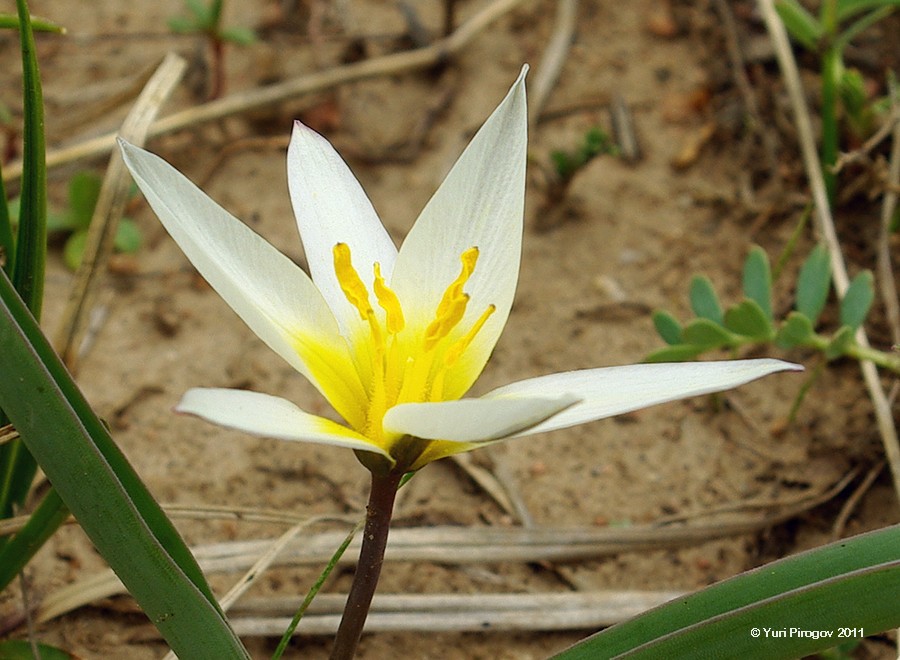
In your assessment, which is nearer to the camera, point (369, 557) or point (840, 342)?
point (369, 557)

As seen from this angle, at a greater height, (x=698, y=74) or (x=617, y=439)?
(x=698, y=74)

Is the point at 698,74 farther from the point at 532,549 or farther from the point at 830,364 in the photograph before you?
the point at 532,549

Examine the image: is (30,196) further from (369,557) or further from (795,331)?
(795,331)

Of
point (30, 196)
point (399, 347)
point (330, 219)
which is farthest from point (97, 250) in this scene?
point (399, 347)

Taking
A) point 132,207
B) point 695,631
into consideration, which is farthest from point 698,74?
point 695,631

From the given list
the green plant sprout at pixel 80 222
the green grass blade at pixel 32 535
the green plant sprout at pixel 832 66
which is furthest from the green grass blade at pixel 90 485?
the green plant sprout at pixel 832 66

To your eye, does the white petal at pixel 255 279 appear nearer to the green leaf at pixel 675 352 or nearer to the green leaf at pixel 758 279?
the green leaf at pixel 675 352
